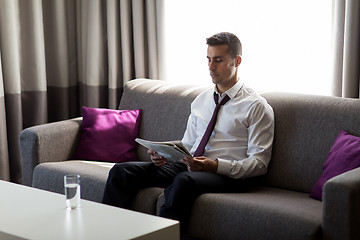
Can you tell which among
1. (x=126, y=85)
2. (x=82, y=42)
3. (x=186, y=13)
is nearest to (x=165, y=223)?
(x=126, y=85)

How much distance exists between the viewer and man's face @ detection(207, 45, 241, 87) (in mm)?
3561

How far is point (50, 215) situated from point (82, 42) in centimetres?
259

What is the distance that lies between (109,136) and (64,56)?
1179 mm

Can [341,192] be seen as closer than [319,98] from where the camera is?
Yes

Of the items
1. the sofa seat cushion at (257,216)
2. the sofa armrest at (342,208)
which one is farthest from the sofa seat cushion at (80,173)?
the sofa armrest at (342,208)

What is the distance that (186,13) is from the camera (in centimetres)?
459

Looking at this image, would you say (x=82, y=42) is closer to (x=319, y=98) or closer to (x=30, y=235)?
(x=319, y=98)

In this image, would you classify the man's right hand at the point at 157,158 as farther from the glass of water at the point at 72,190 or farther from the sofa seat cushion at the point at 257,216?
the glass of water at the point at 72,190

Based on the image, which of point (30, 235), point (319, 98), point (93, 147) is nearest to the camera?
point (30, 235)

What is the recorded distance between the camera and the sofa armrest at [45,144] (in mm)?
3979

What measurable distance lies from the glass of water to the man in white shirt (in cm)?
60

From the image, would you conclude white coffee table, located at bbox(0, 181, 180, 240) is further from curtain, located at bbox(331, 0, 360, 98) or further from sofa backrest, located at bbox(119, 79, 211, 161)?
curtain, located at bbox(331, 0, 360, 98)

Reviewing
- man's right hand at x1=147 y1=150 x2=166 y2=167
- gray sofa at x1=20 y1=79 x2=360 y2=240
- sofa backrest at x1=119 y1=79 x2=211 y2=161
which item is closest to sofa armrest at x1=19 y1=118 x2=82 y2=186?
gray sofa at x1=20 y1=79 x2=360 y2=240

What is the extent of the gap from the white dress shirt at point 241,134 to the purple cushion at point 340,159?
331 mm
